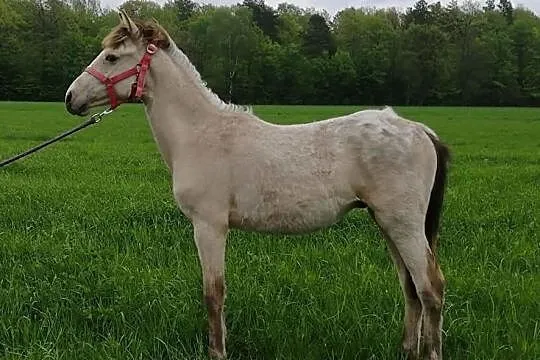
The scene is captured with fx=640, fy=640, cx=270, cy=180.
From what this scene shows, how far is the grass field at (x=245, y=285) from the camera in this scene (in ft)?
14.6

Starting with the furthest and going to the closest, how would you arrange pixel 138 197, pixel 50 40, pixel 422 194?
pixel 50 40 → pixel 138 197 → pixel 422 194

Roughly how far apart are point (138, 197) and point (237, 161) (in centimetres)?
566

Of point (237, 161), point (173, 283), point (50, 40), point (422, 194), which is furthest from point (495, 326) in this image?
point (50, 40)

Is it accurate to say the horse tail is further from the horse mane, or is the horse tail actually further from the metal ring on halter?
the metal ring on halter

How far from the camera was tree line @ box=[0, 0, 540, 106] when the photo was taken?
6669 cm

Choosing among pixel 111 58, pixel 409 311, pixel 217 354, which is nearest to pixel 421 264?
pixel 409 311

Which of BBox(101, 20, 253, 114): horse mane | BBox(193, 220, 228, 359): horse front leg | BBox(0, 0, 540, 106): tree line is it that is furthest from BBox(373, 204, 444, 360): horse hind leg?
BBox(0, 0, 540, 106): tree line

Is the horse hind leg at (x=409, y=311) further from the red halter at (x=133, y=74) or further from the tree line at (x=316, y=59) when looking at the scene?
the tree line at (x=316, y=59)

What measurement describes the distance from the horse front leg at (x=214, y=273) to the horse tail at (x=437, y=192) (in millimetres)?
1446

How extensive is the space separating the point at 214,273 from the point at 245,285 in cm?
126

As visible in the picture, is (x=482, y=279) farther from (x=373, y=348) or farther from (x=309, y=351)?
(x=309, y=351)

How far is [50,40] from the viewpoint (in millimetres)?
70500

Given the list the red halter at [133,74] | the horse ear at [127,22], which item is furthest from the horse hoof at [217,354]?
the horse ear at [127,22]

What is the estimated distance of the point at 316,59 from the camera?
77.4 metres
